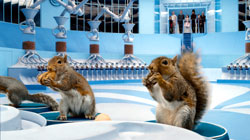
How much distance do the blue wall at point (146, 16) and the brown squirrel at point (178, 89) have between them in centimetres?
2058

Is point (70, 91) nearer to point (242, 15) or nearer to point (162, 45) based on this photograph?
point (162, 45)

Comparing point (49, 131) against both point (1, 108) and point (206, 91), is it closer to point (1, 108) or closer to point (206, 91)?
point (1, 108)

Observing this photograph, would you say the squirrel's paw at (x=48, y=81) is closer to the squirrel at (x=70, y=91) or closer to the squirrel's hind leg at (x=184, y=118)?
the squirrel at (x=70, y=91)

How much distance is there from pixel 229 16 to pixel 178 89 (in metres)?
21.9

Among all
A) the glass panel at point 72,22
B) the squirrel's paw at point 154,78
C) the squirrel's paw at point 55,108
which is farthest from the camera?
the glass panel at point 72,22

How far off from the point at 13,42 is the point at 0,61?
13.5ft

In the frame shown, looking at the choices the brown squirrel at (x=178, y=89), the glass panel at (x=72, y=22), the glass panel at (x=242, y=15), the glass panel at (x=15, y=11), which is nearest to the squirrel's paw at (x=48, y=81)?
the brown squirrel at (x=178, y=89)

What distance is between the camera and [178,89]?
1741 millimetres

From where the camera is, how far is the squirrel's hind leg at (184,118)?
1697 millimetres

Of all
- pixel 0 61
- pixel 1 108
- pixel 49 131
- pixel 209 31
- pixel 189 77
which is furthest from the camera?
pixel 209 31

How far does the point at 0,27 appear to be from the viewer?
45.0ft

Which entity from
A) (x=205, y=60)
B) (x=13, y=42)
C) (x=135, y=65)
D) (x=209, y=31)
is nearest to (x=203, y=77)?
(x=135, y=65)

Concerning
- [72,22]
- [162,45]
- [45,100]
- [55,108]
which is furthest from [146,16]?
[55,108]

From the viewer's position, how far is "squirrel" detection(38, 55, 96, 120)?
2146 mm
